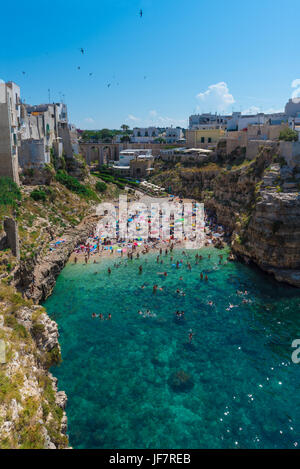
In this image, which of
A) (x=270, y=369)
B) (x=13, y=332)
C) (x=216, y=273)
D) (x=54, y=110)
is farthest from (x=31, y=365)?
(x=54, y=110)

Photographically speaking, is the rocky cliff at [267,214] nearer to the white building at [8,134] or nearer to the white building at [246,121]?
the white building at [246,121]

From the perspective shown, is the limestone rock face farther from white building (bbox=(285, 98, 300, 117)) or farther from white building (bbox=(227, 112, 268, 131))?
white building (bbox=(285, 98, 300, 117))

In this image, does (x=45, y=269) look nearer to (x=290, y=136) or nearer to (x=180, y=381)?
(x=180, y=381)

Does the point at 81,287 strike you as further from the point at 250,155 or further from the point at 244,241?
the point at 250,155

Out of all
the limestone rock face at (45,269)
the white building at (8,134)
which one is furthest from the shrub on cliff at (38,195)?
the limestone rock face at (45,269)

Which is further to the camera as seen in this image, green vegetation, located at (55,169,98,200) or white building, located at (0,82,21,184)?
green vegetation, located at (55,169,98,200)

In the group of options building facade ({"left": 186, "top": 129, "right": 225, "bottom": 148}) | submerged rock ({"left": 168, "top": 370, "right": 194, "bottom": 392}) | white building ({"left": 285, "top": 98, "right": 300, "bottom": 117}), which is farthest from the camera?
building facade ({"left": 186, "top": 129, "right": 225, "bottom": 148})

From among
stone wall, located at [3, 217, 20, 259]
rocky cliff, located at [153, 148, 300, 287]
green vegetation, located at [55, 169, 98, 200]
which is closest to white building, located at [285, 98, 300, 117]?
rocky cliff, located at [153, 148, 300, 287]

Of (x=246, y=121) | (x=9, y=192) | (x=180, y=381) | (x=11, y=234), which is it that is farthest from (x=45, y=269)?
(x=246, y=121)
